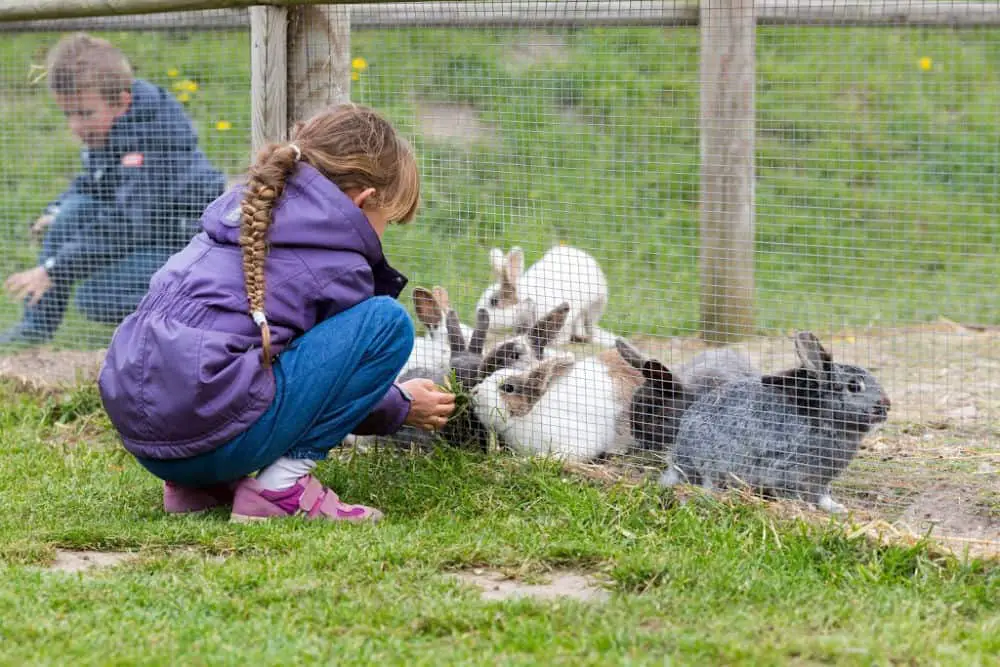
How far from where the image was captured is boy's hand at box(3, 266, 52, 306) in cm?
590

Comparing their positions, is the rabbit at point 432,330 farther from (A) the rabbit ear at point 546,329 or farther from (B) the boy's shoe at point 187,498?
(B) the boy's shoe at point 187,498

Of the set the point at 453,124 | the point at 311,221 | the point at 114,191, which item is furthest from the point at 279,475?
the point at 114,191

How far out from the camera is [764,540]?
3123 millimetres

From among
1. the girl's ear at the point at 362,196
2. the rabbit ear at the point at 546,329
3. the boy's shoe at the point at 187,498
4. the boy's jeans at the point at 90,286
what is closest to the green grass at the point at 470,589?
the boy's shoe at the point at 187,498

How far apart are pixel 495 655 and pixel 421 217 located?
2533 millimetres

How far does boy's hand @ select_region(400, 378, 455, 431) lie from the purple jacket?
42 cm

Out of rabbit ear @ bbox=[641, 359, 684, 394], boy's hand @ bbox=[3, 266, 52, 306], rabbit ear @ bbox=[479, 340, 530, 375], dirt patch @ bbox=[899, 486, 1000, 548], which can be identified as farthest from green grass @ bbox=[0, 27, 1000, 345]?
dirt patch @ bbox=[899, 486, 1000, 548]

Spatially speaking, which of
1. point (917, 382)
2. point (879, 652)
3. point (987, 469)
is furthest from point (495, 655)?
point (917, 382)

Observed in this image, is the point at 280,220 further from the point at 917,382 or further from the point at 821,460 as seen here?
the point at 917,382

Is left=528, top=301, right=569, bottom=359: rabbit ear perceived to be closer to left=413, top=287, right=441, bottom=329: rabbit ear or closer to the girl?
left=413, top=287, right=441, bottom=329: rabbit ear

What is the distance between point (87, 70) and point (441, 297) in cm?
229

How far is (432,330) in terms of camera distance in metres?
4.58

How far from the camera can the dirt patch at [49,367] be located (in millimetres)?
5035

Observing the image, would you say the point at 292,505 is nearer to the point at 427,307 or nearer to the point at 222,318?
the point at 222,318
